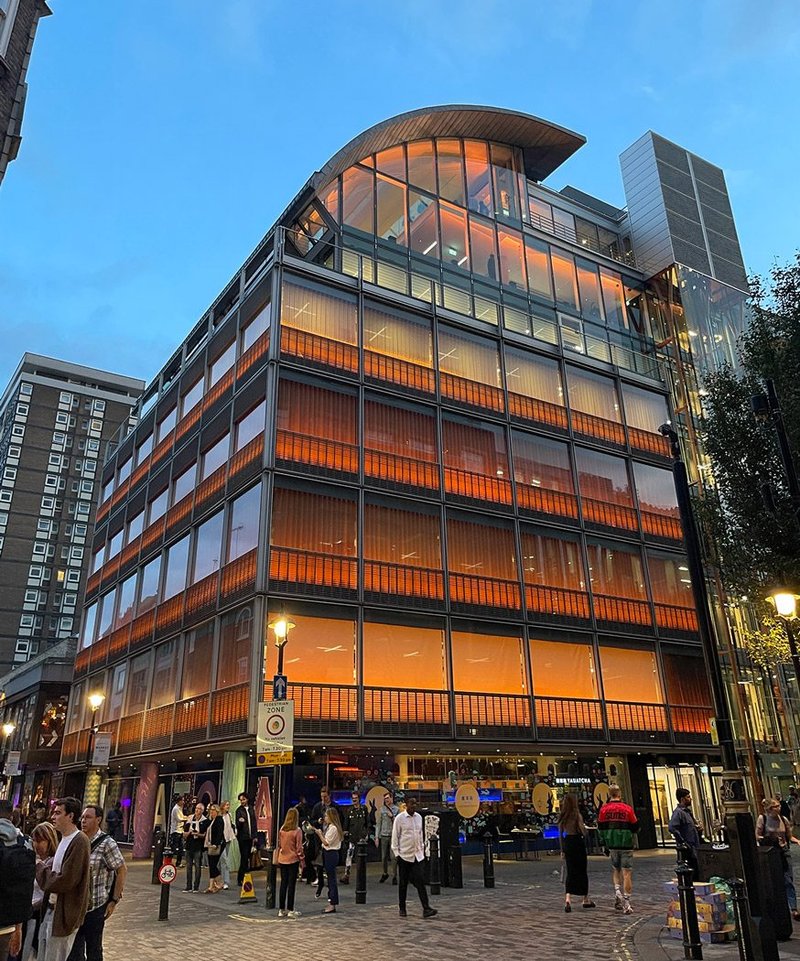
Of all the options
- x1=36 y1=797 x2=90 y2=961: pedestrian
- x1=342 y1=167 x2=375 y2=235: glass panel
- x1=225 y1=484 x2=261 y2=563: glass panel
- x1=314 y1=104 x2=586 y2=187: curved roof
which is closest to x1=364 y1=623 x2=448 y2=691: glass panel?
x1=225 y1=484 x2=261 y2=563: glass panel

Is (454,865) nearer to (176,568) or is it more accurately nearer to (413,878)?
(413,878)

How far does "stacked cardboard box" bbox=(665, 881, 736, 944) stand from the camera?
10.2 meters

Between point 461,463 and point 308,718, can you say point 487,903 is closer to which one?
point 308,718

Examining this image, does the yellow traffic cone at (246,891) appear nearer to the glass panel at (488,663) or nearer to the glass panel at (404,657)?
the glass panel at (404,657)

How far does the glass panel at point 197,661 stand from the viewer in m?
23.7

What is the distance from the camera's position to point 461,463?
86.4ft

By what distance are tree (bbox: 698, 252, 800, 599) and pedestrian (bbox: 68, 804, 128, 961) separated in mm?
15930

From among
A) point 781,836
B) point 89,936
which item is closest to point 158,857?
point 89,936

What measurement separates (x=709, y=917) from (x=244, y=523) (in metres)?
16.5

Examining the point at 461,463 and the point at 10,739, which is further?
the point at 10,739

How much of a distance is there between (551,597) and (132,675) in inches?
656

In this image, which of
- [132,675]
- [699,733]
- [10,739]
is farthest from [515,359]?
[10,739]

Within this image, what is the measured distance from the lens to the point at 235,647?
22.0 metres

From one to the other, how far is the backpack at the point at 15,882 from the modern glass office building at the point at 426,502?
51.8 feet
